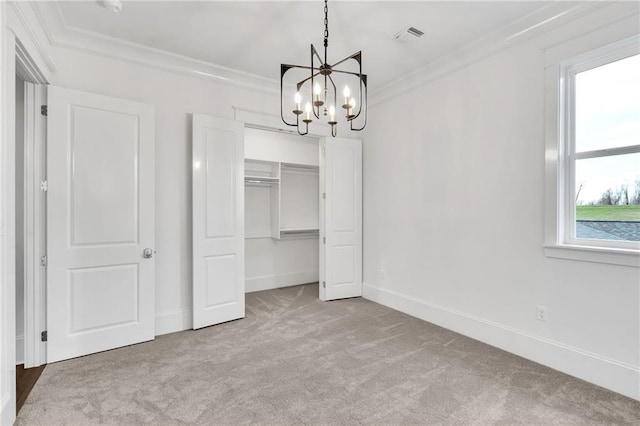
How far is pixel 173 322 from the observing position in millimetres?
3445

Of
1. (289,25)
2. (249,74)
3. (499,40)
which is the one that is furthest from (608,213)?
(249,74)

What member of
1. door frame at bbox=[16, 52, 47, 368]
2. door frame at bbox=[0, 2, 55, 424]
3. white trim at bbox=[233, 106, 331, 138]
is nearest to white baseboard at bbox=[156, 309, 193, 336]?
door frame at bbox=[16, 52, 47, 368]

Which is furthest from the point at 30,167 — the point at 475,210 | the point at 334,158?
the point at 475,210

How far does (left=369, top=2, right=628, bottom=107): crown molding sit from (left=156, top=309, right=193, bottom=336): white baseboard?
11.8ft

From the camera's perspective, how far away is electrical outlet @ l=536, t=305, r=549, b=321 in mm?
2696

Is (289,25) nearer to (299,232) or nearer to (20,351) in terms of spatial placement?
(299,232)

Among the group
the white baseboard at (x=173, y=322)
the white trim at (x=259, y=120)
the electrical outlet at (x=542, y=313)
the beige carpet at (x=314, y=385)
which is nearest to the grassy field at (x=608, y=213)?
the electrical outlet at (x=542, y=313)

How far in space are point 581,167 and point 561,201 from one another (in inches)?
12.0

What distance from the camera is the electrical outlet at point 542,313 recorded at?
8.84 feet

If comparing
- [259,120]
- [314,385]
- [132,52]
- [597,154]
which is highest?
[132,52]

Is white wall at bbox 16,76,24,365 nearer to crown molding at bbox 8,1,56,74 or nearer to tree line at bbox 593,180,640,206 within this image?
crown molding at bbox 8,1,56,74

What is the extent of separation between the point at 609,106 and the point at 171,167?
12.8 feet

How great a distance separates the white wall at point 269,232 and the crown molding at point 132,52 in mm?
1251

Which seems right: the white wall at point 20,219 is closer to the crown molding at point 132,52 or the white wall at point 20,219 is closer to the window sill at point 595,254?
the crown molding at point 132,52
